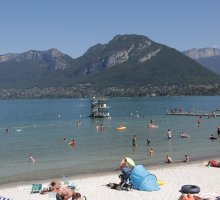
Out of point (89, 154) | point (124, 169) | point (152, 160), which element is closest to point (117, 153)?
point (89, 154)

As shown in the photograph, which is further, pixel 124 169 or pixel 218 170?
pixel 218 170

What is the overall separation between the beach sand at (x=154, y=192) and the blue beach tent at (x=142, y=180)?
43 cm

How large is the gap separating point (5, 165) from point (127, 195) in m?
19.8

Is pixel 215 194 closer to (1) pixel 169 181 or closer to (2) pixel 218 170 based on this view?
(1) pixel 169 181

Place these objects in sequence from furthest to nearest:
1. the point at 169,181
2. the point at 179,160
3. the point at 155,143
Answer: the point at 155,143 → the point at 179,160 → the point at 169,181

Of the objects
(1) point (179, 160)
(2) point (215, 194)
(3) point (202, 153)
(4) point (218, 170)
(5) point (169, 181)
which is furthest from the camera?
(3) point (202, 153)

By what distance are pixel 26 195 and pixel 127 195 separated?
583 centimetres

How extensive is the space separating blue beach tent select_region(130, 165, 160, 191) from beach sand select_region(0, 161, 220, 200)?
0.43 meters

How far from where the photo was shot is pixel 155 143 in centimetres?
5494

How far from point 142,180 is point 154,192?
99 cm

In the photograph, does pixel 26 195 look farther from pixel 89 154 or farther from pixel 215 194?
pixel 89 154

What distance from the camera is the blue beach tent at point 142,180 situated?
2439 cm

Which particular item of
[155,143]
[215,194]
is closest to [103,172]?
[215,194]

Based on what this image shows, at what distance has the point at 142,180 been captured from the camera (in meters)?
24.5
